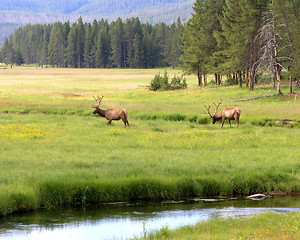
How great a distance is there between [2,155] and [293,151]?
12758 millimetres

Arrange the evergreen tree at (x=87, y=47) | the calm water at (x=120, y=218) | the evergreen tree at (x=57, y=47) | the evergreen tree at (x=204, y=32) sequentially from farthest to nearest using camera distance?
the evergreen tree at (x=57, y=47) < the evergreen tree at (x=87, y=47) < the evergreen tree at (x=204, y=32) < the calm water at (x=120, y=218)

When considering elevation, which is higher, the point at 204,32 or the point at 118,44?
the point at 118,44

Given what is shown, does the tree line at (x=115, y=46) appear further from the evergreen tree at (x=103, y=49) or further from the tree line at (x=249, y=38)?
the tree line at (x=249, y=38)

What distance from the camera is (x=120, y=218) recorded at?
1303cm

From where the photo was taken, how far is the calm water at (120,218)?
1170 centimetres

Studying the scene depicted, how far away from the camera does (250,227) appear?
10.6 meters

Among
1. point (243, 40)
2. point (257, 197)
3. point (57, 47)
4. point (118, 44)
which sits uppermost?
point (57, 47)

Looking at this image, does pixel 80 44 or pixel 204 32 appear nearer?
pixel 204 32

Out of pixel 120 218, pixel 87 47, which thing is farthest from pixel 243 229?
pixel 87 47

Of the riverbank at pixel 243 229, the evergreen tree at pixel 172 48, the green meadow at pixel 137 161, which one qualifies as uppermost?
the evergreen tree at pixel 172 48

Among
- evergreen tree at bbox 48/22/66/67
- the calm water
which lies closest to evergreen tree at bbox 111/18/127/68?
evergreen tree at bbox 48/22/66/67

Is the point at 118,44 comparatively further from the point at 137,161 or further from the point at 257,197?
the point at 257,197

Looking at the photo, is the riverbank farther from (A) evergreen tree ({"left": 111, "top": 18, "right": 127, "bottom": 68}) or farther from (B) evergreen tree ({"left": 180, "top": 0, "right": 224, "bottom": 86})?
(A) evergreen tree ({"left": 111, "top": 18, "right": 127, "bottom": 68})

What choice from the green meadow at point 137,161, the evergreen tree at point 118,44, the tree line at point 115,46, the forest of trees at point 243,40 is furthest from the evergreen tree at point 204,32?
the evergreen tree at point 118,44
